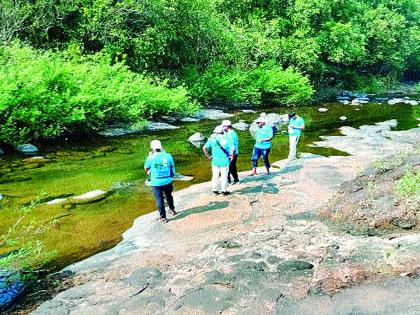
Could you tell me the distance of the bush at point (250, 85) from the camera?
3572cm

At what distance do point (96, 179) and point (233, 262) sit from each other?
8929 millimetres

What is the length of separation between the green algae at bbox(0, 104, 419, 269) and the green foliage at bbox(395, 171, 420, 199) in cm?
445

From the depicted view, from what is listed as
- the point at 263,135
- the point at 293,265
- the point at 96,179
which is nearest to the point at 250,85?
the point at 263,135

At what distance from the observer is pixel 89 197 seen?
43.8 feet

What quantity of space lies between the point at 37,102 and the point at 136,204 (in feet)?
33.4

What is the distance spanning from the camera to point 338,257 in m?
7.41

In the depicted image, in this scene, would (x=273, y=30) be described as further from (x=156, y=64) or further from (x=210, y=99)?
(x=156, y=64)

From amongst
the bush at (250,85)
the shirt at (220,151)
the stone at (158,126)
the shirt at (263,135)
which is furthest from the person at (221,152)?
the bush at (250,85)

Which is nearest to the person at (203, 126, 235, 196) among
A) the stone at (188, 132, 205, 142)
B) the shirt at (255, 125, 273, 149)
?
the shirt at (255, 125, 273, 149)

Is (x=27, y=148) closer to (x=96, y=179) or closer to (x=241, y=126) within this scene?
(x=96, y=179)

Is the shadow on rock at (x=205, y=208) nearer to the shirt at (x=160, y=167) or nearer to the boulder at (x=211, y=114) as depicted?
the shirt at (x=160, y=167)

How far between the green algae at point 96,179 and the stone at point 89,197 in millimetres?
320

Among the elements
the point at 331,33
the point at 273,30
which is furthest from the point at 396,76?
the point at 273,30

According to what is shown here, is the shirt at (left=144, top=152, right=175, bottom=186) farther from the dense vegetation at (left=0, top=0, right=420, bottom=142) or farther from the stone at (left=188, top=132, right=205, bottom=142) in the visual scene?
the stone at (left=188, top=132, right=205, bottom=142)
